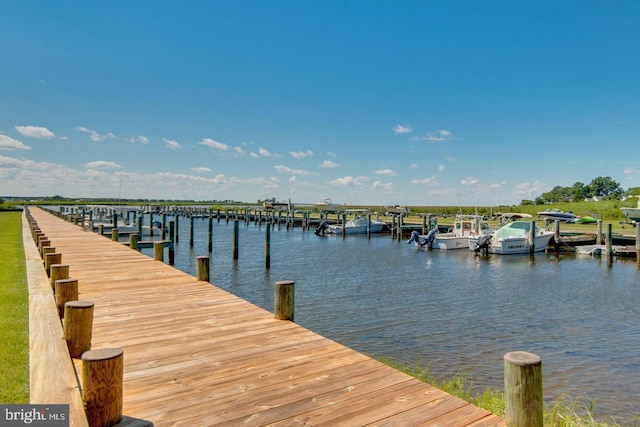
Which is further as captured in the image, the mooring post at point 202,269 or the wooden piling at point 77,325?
the mooring post at point 202,269

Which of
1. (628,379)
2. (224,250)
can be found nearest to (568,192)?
(224,250)

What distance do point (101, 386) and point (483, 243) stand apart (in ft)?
100

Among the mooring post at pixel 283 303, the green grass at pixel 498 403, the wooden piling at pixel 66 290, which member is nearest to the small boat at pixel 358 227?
the green grass at pixel 498 403

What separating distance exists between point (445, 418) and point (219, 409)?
6.79ft

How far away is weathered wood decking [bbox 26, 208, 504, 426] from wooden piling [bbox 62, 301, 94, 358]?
33 centimetres

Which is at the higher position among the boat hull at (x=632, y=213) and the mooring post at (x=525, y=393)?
the boat hull at (x=632, y=213)

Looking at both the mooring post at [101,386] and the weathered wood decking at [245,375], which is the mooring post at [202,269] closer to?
the weathered wood decking at [245,375]

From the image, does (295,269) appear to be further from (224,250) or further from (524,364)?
(524,364)

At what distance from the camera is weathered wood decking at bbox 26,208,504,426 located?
3727 millimetres

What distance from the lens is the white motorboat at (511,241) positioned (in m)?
30.6

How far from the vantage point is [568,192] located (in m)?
143

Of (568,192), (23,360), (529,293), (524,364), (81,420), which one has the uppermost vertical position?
(568,192)

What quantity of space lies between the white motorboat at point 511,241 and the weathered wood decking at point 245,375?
88.2 ft

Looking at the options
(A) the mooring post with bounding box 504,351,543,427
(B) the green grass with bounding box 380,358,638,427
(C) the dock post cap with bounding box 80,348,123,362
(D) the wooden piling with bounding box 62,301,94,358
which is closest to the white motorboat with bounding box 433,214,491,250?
(B) the green grass with bounding box 380,358,638,427
